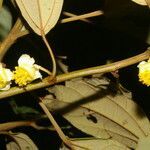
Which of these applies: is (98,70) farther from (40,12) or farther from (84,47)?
(84,47)

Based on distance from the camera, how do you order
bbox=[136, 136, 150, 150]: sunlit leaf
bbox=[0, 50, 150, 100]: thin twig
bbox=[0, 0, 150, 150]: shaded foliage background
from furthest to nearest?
bbox=[0, 0, 150, 150]: shaded foliage background → bbox=[136, 136, 150, 150]: sunlit leaf → bbox=[0, 50, 150, 100]: thin twig

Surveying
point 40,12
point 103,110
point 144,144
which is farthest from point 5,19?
point 144,144

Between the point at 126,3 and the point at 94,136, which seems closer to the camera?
the point at 126,3

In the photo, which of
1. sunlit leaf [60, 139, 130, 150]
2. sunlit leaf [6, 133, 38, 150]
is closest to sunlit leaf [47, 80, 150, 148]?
sunlit leaf [60, 139, 130, 150]

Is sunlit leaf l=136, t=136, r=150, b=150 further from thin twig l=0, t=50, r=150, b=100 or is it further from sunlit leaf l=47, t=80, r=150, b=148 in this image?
thin twig l=0, t=50, r=150, b=100

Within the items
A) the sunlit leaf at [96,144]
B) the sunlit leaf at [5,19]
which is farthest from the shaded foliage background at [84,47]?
the sunlit leaf at [96,144]

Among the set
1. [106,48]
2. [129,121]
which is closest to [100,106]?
[129,121]

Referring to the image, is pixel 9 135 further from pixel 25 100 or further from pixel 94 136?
pixel 94 136
